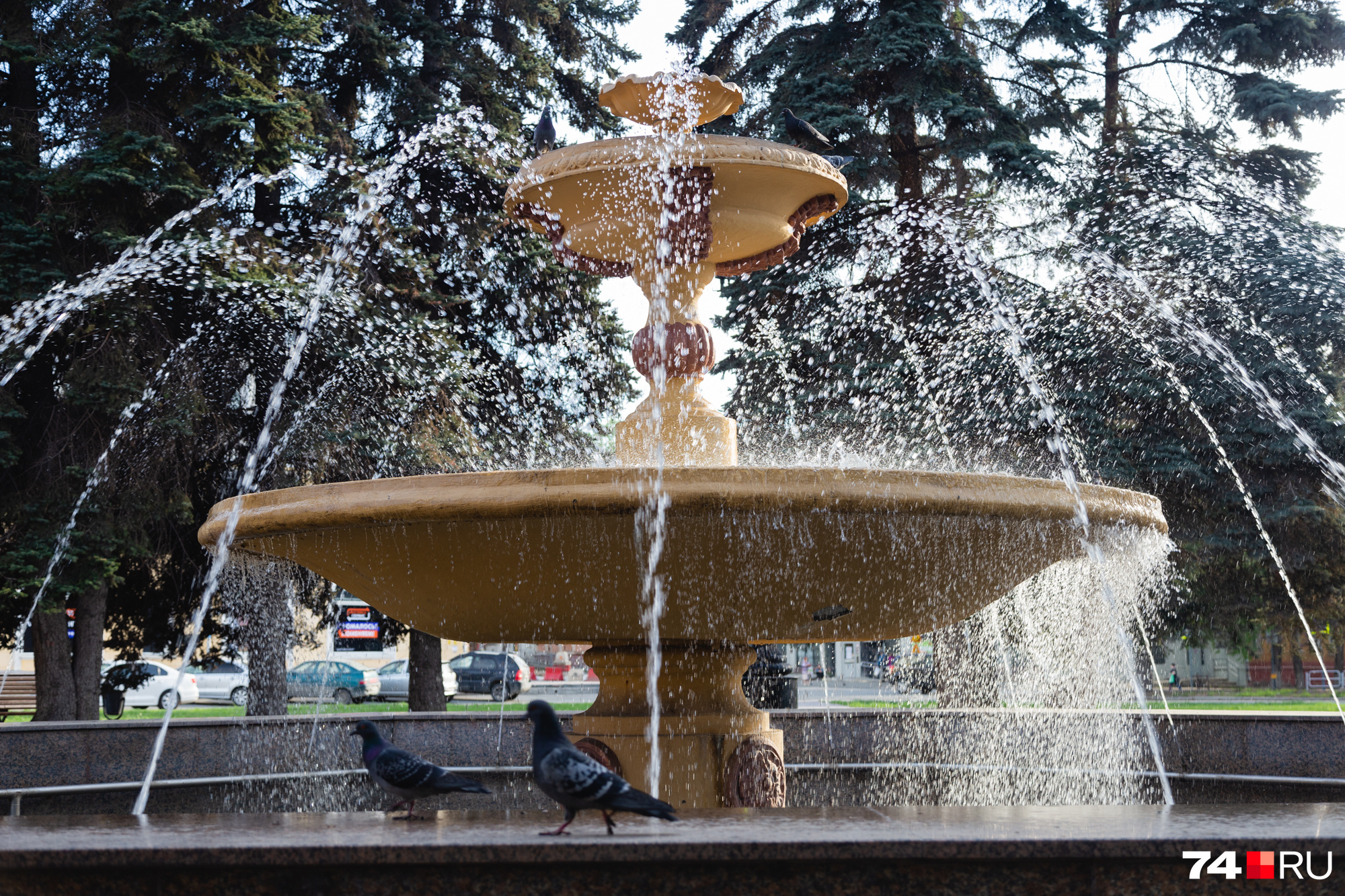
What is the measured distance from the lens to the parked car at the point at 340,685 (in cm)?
3148

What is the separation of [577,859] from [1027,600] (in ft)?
21.8

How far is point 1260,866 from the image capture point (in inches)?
94.6

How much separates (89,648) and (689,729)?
431 inches

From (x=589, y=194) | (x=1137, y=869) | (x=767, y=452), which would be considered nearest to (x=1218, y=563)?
(x=767, y=452)

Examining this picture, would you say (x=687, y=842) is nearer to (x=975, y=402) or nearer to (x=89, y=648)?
(x=89, y=648)

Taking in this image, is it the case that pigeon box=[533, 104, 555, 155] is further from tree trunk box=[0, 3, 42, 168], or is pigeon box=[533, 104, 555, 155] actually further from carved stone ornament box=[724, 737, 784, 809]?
tree trunk box=[0, 3, 42, 168]

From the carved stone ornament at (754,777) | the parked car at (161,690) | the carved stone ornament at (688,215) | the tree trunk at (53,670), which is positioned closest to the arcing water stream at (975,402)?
the tree trunk at (53,670)

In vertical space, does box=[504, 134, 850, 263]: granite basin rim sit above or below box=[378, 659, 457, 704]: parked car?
above

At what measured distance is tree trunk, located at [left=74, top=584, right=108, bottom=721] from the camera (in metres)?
13.3

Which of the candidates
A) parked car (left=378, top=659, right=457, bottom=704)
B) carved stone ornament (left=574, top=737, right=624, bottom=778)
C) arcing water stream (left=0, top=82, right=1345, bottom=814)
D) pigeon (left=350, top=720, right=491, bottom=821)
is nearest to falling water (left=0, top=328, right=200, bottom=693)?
arcing water stream (left=0, top=82, right=1345, bottom=814)

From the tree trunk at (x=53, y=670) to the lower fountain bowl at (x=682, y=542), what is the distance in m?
9.92

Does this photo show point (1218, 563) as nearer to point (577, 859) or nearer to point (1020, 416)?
point (1020, 416)

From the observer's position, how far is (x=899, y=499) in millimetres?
3639

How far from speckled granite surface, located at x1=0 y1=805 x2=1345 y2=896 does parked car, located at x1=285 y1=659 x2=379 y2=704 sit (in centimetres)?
2934
